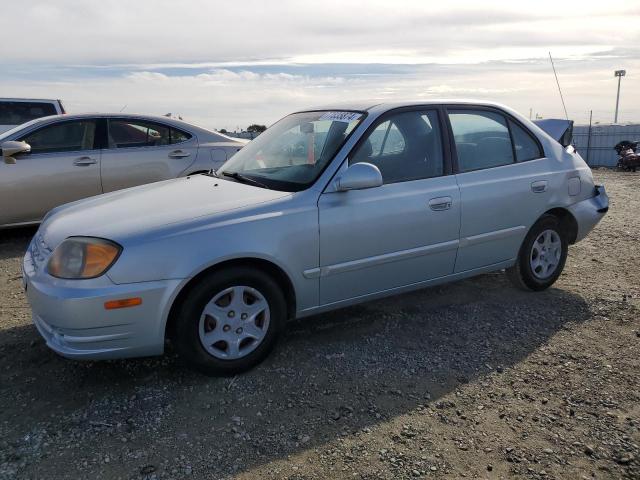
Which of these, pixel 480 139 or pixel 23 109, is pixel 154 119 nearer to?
pixel 480 139

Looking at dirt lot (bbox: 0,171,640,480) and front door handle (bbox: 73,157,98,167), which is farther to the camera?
front door handle (bbox: 73,157,98,167)

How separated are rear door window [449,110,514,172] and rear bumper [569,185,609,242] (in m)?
0.83

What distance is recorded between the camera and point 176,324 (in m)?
3.17

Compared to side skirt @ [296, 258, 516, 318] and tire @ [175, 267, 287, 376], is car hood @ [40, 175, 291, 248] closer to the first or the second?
tire @ [175, 267, 287, 376]

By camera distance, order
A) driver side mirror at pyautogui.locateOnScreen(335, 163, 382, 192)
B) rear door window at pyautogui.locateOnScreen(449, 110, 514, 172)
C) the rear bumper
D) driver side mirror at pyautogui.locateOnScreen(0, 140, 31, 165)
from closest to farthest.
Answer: driver side mirror at pyautogui.locateOnScreen(335, 163, 382, 192) → rear door window at pyautogui.locateOnScreen(449, 110, 514, 172) → the rear bumper → driver side mirror at pyautogui.locateOnScreen(0, 140, 31, 165)

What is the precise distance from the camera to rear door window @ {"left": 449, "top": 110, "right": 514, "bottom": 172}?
13.9 ft

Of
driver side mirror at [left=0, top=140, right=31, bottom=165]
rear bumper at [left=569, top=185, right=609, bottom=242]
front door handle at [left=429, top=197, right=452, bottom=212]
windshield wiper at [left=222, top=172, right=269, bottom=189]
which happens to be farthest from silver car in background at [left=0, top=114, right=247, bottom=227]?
rear bumper at [left=569, top=185, right=609, bottom=242]

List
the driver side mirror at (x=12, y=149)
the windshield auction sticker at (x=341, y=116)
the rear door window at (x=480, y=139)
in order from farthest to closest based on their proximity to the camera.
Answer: the driver side mirror at (x=12, y=149)
the rear door window at (x=480, y=139)
the windshield auction sticker at (x=341, y=116)

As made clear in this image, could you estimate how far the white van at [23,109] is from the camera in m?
11.0

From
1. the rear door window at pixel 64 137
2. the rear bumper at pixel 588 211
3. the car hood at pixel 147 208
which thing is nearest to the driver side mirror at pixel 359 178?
the car hood at pixel 147 208

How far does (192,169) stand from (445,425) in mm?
5124

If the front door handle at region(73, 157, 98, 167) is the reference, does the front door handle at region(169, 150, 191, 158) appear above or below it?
above

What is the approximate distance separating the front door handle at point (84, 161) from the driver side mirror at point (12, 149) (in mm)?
503

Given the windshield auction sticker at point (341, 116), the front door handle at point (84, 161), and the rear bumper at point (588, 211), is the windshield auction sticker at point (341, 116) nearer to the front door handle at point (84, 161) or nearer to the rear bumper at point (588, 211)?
the rear bumper at point (588, 211)
